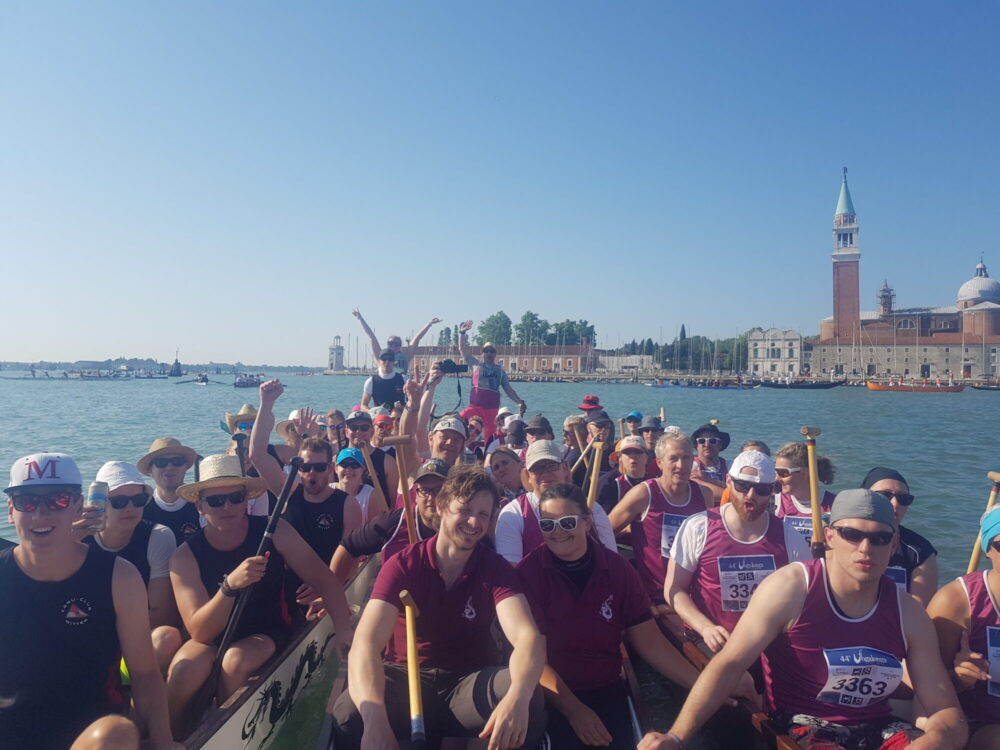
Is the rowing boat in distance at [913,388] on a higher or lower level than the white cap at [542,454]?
lower

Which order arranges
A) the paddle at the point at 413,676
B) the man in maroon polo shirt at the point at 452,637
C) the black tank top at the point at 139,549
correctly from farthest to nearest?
the black tank top at the point at 139,549 → the man in maroon polo shirt at the point at 452,637 → the paddle at the point at 413,676

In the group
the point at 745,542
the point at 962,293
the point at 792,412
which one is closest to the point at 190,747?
the point at 745,542

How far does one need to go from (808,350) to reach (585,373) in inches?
1344

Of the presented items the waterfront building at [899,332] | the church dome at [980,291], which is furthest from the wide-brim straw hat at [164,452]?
the church dome at [980,291]

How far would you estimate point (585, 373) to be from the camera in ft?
359

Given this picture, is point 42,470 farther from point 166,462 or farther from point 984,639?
point 984,639

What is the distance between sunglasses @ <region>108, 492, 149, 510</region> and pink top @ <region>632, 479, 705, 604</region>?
3.39 metres

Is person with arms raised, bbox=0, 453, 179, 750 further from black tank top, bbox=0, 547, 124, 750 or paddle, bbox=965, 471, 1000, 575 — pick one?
paddle, bbox=965, 471, 1000, 575

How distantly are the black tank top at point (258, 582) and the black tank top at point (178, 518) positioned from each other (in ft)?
2.99

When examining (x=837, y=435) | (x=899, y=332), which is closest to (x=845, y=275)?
(x=899, y=332)

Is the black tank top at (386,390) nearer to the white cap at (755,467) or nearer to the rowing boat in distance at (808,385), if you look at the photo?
the white cap at (755,467)

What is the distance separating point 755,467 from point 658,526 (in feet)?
4.33

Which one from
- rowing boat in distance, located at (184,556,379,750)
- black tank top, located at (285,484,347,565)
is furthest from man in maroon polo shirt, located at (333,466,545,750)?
black tank top, located at (285,484,347,565)

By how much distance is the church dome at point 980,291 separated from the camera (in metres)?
100
